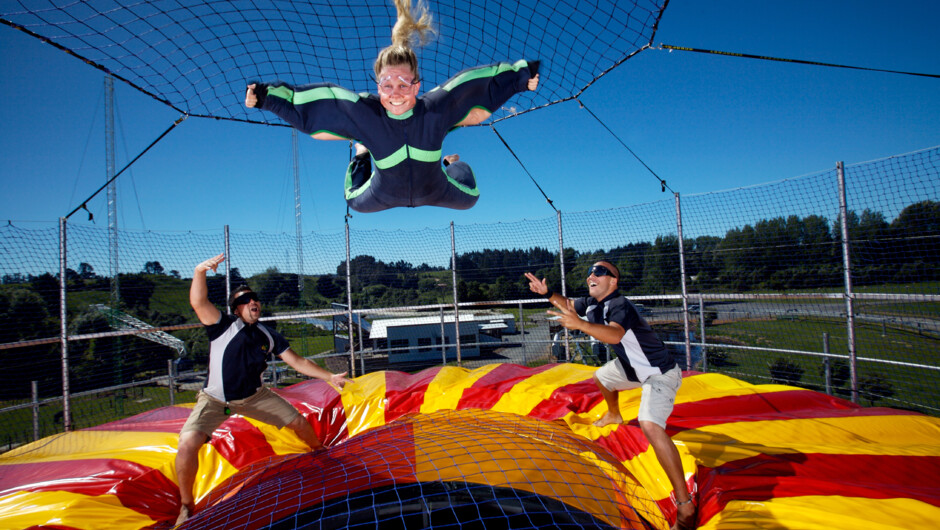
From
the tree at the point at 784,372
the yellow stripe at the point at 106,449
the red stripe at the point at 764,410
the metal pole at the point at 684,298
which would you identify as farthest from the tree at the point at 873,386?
the yellow stripe at the point at 106,449

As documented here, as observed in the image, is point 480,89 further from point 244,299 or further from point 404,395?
point 404,395

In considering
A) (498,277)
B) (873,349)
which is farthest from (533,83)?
(873,349)

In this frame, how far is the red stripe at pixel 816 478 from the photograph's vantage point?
1.80m

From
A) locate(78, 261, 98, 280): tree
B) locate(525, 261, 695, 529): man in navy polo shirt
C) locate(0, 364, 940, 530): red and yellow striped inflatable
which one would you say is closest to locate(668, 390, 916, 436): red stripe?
locate(0, 364, 940, 530): red and yellow striped inflatable

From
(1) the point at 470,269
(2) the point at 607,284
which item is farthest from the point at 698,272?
(2) the point at 607,284

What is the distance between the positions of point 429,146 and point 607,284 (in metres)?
1.43

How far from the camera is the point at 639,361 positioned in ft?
8.20

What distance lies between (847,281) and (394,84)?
4.55 m

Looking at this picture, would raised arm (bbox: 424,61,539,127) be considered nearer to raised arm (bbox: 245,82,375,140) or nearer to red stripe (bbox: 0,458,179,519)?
raised arm (bbox: 245,82,375,140)

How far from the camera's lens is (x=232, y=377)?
2.80 meters

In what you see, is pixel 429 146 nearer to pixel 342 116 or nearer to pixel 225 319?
pixel 342 116

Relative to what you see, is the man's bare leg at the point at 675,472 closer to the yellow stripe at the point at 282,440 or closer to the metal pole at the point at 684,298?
the yellow stripe at the point at 282,440

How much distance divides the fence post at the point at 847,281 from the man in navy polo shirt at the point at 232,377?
4.66 m

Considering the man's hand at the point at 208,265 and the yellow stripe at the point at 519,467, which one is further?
the man's hand at the point at 208,265
